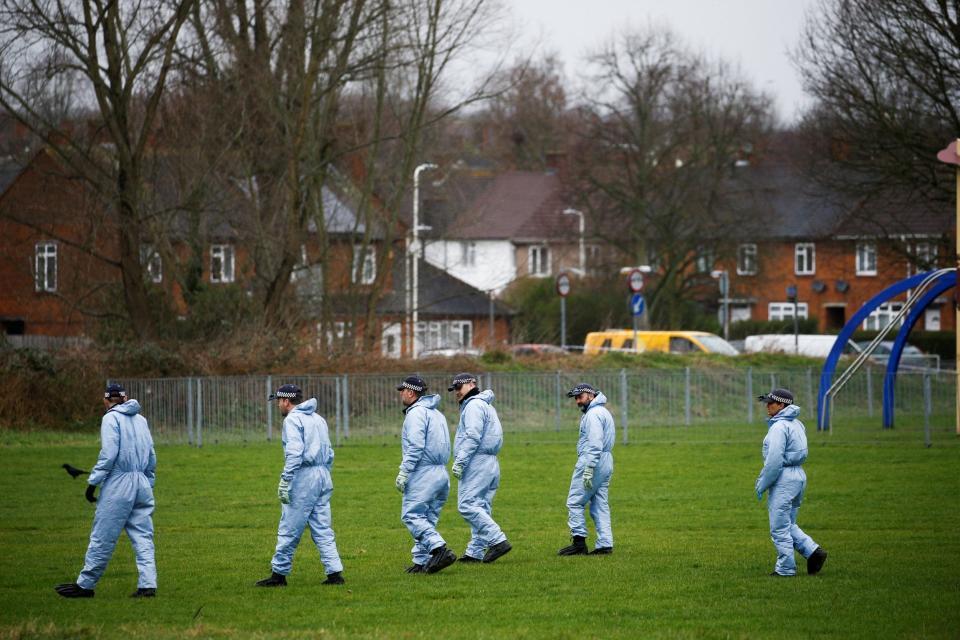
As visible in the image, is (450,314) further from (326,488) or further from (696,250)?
(326,488)

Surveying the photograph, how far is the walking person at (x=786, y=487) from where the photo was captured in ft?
43.0

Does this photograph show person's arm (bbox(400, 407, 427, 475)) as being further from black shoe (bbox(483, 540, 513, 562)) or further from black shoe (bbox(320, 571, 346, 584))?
black shoe (bbox(483, 540, 513, 562))

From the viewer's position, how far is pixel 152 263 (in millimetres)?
39688

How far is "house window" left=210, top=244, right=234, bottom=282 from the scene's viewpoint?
40.4 metres

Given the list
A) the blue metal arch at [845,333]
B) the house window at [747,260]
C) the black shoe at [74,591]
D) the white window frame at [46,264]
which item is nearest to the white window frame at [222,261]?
the white window frame at [46,264]

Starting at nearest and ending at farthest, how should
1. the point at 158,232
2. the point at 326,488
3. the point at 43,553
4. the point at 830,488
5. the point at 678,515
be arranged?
the point at 326,488 < the point at 43,553 < the point at 678,515 < the point at 830,488 < the point at 158,232

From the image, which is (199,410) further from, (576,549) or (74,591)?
(74,591)

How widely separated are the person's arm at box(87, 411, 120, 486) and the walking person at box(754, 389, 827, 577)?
6006 millimetres

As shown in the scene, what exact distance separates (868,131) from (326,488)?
1156 inches

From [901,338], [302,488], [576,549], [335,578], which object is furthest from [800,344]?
[302,488]

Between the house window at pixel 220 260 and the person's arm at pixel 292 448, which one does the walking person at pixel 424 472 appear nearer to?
the person's arm at pixel 292 448

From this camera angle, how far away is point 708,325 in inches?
2589

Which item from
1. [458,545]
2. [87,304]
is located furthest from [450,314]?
[458,545]

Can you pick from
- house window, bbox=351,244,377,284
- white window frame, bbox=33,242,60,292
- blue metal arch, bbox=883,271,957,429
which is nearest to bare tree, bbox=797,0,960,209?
blue metal arch, bbox=883,271,957,429
